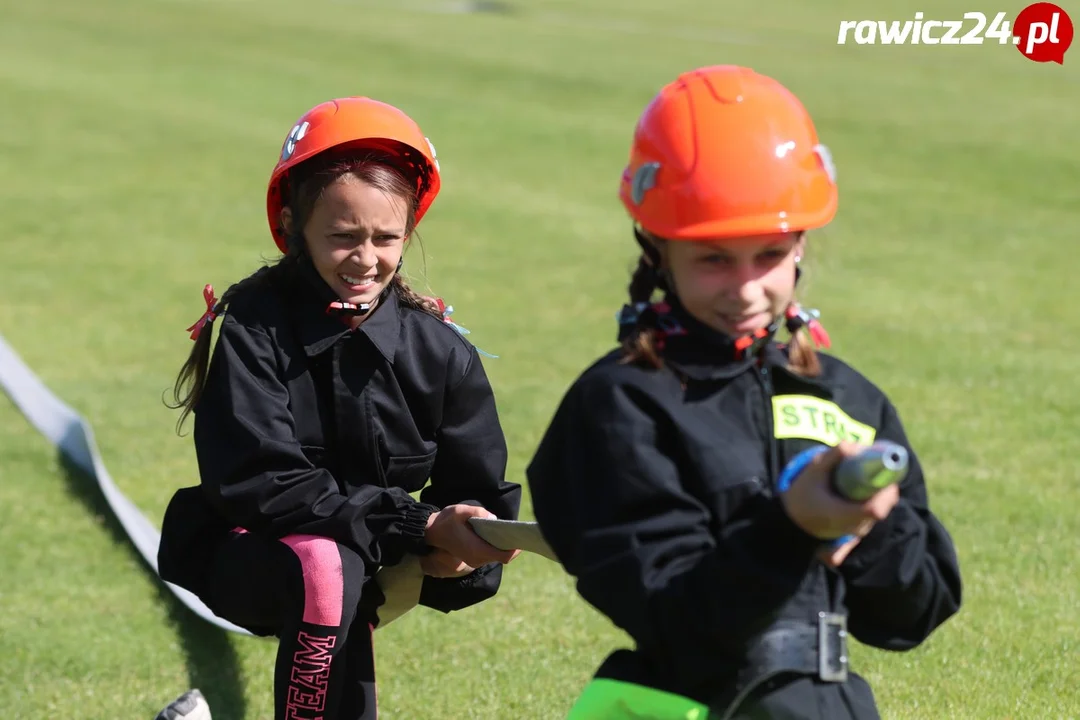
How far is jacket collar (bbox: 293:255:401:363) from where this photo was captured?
3.70 m

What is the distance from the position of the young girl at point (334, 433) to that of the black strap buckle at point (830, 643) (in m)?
1.24

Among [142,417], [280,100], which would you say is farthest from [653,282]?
[280,100]

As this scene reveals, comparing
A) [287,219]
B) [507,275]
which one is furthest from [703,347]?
[507,275]

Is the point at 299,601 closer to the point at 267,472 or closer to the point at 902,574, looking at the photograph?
the point at 267,472

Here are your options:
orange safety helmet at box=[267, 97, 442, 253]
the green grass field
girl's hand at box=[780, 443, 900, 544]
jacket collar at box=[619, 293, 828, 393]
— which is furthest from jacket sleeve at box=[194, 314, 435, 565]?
girl's hand at box=[780, 443, 900, 544]

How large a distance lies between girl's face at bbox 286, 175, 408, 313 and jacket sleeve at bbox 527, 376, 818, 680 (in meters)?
1.23

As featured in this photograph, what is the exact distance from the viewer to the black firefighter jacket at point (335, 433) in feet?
11.7

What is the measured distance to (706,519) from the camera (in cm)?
249

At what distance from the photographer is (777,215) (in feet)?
8.21

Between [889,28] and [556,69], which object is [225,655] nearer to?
[556,69]

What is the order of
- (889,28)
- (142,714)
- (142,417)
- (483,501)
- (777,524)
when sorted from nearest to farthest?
(777,524) → (483,501) → (142,714) → (142,417) → (889,28)

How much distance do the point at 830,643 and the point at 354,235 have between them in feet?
5.50

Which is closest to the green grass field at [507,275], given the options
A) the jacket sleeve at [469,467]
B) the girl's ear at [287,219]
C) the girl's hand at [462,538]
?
the jacket sleeve at [469,467]

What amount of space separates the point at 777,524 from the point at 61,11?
24.8 meters
